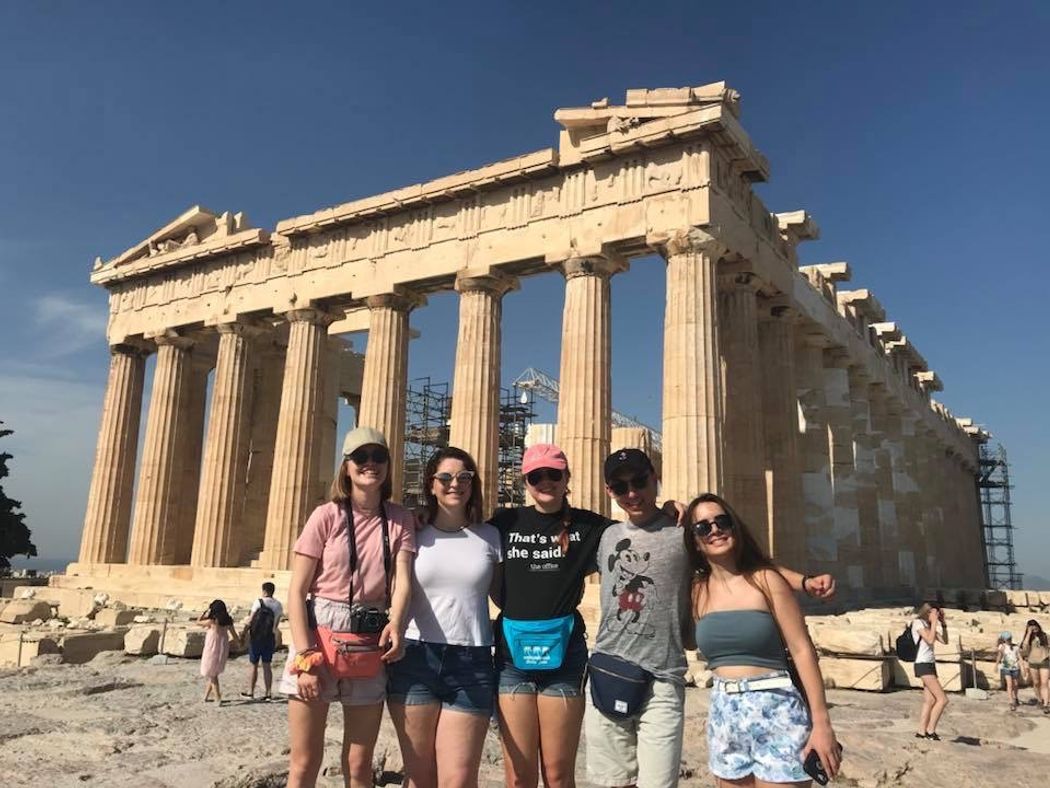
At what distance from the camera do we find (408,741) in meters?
4.01

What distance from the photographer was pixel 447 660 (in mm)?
4102

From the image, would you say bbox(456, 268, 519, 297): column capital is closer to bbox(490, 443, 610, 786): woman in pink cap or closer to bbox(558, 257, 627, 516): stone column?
bbox(558, 257, 627, 516): stone column

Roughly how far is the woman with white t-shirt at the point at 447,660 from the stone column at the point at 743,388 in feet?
55.0

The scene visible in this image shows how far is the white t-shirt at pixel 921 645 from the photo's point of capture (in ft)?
32.4

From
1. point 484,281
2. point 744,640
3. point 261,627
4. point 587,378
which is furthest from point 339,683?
point 484,281

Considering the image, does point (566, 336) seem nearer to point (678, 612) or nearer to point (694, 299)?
point (694, 299)

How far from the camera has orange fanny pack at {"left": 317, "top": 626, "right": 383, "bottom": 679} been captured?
4.07 metres

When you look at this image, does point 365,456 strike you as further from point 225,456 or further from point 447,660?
point 225,456

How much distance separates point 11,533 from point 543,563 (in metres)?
42.4

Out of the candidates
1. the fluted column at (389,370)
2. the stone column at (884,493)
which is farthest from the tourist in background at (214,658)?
the stone column at (884,493)

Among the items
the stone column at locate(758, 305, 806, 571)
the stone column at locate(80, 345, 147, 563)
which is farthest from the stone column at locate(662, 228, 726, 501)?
the stone column at locate(80, 345, 147, 563)

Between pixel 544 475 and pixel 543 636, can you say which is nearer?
pixel 543 636

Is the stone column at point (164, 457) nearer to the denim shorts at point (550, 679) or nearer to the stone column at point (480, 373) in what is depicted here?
the stone column at point (480, 373)

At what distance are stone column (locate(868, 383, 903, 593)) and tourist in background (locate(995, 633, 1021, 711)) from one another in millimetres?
15474
